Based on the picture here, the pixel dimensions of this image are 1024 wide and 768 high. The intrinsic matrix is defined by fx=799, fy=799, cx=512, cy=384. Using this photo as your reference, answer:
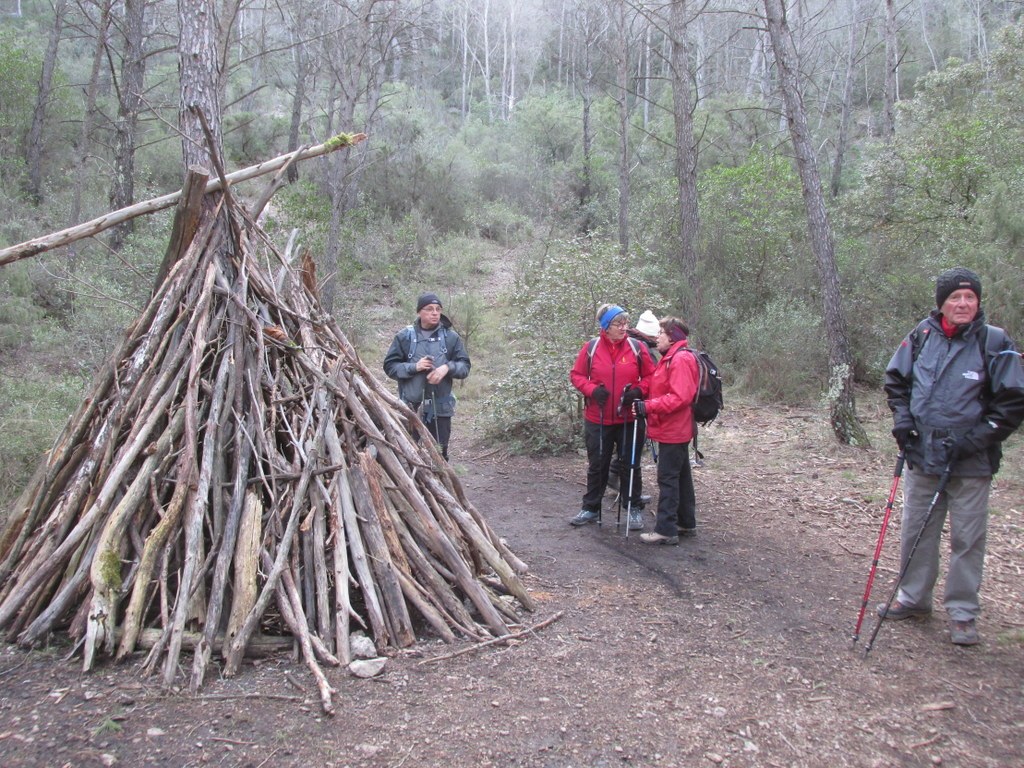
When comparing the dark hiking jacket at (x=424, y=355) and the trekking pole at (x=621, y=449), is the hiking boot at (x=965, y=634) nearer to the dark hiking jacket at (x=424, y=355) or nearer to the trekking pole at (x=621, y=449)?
the trekking pole at (x=621, y=449)

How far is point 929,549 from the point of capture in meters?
4.41

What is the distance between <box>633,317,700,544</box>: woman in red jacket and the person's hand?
1.59m

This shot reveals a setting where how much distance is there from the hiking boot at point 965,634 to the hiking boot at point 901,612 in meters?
0.28

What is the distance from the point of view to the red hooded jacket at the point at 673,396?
18.8ft

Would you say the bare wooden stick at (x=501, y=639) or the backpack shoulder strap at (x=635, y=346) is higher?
the backpack shoulder strap at (x=635, y=346)

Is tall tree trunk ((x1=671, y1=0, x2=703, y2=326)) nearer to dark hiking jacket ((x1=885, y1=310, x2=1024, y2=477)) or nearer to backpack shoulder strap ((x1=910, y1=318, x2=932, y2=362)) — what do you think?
backpack shoulder strap ((x1=910, y1=318, x2=932, y2=362))

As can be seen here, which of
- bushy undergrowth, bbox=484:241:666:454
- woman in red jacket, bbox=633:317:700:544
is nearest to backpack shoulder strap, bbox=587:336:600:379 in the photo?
woman in red jacket, bbox=633:317:700:544

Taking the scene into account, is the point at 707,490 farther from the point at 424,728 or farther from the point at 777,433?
the point at 424,728

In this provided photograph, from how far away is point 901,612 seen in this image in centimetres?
455

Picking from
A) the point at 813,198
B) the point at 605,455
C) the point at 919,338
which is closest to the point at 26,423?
the point at 605,455

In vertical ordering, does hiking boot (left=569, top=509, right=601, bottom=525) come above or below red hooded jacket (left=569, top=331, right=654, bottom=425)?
below

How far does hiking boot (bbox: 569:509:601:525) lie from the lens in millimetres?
6512

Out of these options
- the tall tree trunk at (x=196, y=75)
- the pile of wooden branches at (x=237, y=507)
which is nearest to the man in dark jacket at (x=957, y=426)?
the pile of wooden branches at (x=237, y=507)

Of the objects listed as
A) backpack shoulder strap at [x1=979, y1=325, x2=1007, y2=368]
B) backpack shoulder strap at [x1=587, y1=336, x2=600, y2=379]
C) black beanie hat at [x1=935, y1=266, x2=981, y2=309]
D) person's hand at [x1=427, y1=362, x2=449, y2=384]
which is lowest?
person's hand at [x1=427, y1=362, x2=449, y2=384]
